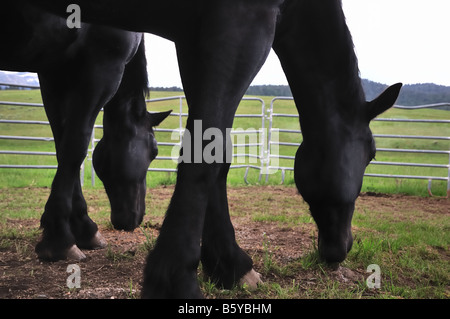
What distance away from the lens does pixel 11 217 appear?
4.54 metres

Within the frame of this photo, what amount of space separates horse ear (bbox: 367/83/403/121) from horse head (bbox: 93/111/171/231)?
184 centimetres

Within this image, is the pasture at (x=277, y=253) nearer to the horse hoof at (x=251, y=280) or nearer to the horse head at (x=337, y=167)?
the horse hoof at (x=251, y=280)

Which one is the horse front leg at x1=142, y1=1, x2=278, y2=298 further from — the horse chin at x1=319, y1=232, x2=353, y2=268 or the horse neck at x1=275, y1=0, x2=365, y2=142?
the horse chin at x1=319, y1=232, x2=353, y2=268

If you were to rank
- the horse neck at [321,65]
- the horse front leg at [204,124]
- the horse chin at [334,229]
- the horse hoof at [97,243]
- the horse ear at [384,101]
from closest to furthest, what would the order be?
the horse front leg at [204,124]
the horse neck at [321,65]
the horse ear at [384,101]
the horse chin at [334,229]
the horse hoof at [97,243]

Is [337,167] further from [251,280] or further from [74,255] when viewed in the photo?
[74,255]

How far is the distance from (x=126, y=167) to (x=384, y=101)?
Answer: 2003 mm

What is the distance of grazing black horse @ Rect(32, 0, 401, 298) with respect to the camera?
1578mm

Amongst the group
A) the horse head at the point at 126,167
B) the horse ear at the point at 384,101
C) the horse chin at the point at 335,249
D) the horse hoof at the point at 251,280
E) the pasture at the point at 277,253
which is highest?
the horse ear at the point at 384,101

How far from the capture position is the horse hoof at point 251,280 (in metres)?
2.07

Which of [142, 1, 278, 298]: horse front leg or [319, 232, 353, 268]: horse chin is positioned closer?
[142, 1, 278, 298]: horse front leg

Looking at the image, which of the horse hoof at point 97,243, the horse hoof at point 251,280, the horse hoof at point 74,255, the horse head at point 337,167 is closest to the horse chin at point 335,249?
the horse head at point 337,167

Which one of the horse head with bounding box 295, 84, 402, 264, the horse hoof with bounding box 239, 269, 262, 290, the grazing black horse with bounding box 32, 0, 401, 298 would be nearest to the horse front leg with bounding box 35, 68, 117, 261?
the grazing black horse with bounding box 32, 0, 401, 298

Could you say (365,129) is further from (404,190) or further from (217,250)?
(404,190)

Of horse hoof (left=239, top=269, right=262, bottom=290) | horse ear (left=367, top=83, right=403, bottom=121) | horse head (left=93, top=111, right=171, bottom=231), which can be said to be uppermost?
horse ear (left=367, top=83, right=403, bottom=121)
